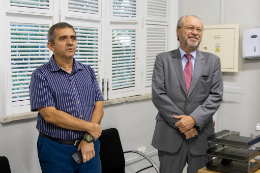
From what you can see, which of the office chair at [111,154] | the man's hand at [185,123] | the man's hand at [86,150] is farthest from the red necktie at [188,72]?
the office chair at [111,154]

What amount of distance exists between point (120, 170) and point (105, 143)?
0.31m

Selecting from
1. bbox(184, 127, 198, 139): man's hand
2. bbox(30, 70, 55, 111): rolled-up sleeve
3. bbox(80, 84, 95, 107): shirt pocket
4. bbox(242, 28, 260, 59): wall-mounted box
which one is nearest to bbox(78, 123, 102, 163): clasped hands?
bbox(80, 84, 95, 107): shirt pocket

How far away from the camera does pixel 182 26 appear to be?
84.1 inches

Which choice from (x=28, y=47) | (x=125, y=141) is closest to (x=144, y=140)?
(x=125, y=141)

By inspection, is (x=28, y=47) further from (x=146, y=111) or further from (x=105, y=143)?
(x=146, y=111)

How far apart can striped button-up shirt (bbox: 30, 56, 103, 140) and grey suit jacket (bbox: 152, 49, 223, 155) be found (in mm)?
546

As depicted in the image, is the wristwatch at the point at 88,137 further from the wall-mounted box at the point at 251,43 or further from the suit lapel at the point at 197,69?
the wall-mounted box at the point at 251,43

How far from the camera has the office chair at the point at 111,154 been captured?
2.62 metres

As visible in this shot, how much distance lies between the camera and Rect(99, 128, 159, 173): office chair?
8.61 feet

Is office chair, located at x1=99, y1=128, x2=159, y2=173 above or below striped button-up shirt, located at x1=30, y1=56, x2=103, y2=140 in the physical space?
below

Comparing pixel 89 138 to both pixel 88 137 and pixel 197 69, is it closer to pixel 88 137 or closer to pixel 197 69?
pixel 88 137

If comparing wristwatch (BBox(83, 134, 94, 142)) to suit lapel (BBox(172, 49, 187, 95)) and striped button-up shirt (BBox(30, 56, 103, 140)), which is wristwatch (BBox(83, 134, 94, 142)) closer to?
striped button-up shirt (BBox(30, 56, 103, 140))

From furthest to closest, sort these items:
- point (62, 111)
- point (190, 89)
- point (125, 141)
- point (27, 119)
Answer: point (125, 141)
point (27, 119)
point (190, 89)
point (62, 111)

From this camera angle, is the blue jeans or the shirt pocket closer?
the blue jeans
